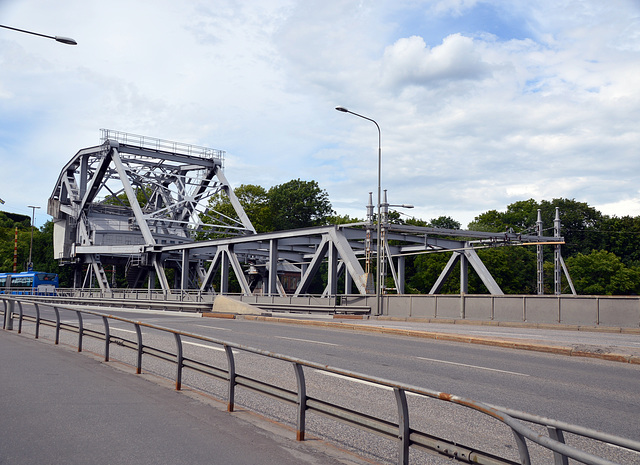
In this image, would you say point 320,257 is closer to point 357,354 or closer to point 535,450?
point 357,354

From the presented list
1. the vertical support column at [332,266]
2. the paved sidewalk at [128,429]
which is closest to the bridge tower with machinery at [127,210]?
the vertical support column at [332,266]

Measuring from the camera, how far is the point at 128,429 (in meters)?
7.09

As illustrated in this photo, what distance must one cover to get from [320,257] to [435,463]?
31.9 meters

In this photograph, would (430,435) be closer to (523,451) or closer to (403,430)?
(403,430)

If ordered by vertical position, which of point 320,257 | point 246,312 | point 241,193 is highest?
point 241,193

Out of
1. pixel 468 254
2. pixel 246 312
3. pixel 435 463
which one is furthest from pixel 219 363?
pixel 468 254

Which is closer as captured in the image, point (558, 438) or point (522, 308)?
point (558, 438)

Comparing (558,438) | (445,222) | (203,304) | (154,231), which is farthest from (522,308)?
(445,222)

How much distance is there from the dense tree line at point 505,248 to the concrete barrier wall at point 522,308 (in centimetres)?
5125

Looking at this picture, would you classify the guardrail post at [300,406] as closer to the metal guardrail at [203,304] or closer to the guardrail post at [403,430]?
the guardrail post at [403,430]

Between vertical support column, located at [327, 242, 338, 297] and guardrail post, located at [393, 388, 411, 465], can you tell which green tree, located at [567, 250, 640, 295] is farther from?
guardrail post, located at [393, 388, 411, 465]

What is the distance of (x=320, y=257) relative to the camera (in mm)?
37938

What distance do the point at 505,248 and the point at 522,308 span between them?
6354 cm

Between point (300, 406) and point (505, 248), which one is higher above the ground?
point (505, 248)
